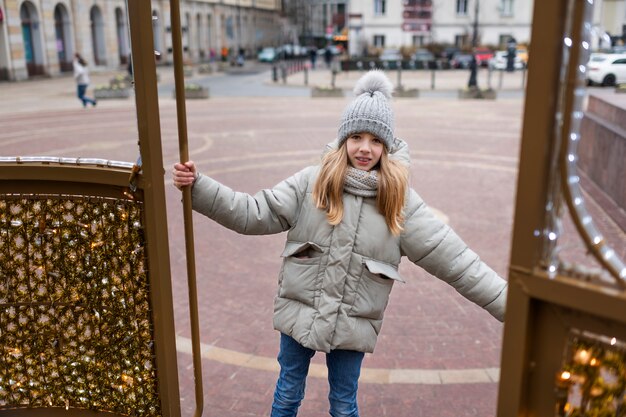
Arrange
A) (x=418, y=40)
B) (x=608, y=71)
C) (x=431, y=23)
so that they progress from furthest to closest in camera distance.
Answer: (x=418, y=40), (x=431, y=23), (x=608, y=71)

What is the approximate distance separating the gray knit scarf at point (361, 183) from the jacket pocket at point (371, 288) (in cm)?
31

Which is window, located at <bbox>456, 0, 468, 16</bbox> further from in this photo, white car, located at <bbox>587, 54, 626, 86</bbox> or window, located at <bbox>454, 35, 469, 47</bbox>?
white car, located at <bbox>587, 54, 626, 86</bbox>

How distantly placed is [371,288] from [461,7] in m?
63.9

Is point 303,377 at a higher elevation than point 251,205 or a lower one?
lower

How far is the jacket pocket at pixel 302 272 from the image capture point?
9.16ft

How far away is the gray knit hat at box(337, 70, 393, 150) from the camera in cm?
279

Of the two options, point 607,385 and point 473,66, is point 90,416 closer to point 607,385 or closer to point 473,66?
point 607,385

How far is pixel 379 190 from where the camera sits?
277 centimetres

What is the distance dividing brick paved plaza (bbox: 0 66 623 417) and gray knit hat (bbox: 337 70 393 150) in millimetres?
1908

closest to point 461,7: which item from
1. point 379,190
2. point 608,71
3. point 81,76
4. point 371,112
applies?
point 608,71

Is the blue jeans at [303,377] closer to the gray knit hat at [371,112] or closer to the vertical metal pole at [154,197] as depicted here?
the vertical metal pole at [154,197]

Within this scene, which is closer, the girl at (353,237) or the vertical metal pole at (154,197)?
the vertical metal pole at (154,197)

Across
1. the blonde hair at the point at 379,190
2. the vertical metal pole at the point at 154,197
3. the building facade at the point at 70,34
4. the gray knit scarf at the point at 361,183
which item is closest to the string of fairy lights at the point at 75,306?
the vertical metal pole at the point at 154,197

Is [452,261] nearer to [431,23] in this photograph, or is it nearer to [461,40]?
[431,23]
